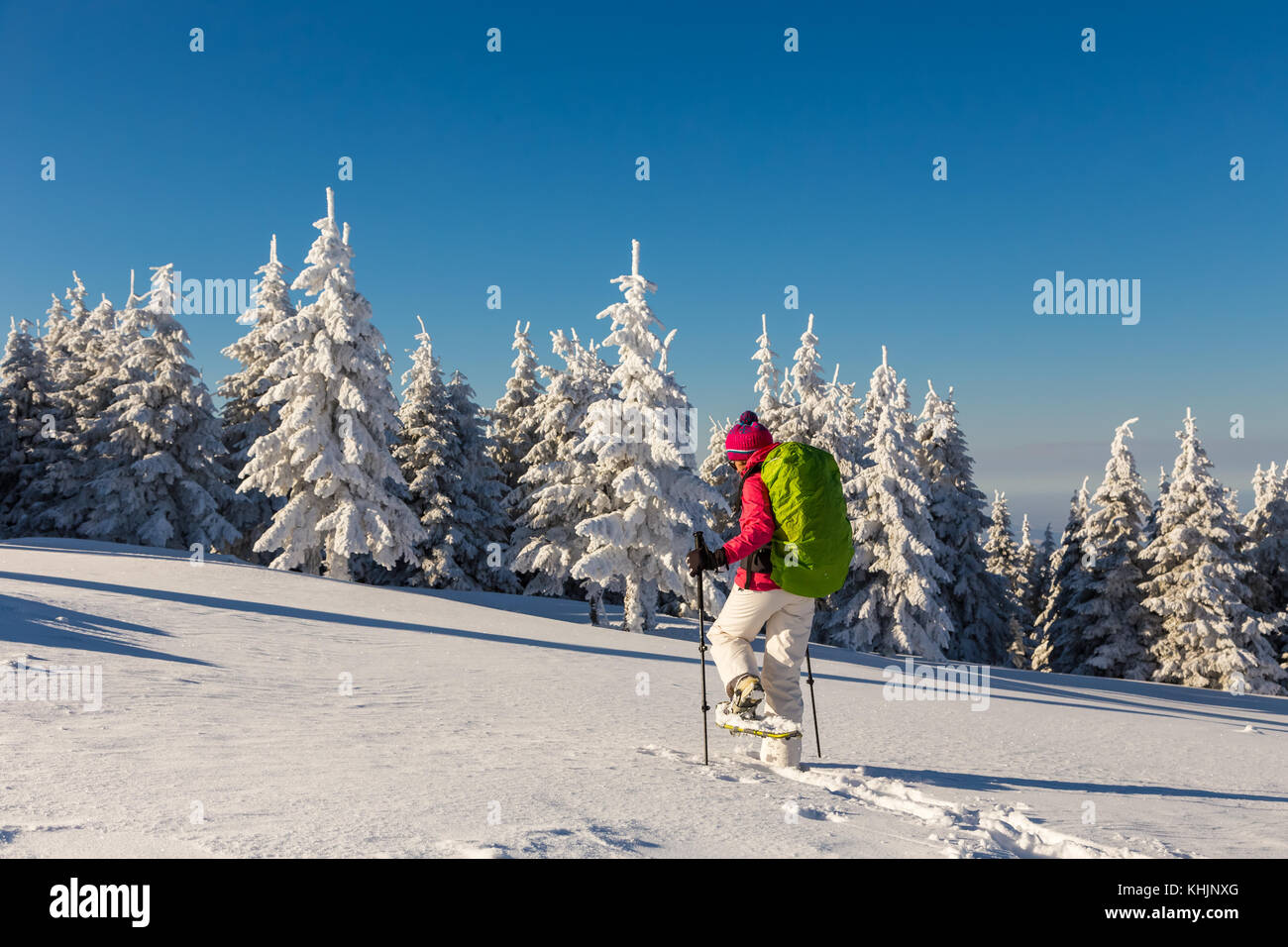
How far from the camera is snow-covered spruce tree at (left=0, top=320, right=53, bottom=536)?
36500 millimetres

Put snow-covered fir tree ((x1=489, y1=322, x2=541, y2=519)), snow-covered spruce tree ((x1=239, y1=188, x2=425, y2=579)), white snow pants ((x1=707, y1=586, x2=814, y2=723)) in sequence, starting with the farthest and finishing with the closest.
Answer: snow-covered fir tree ((x1=489, y1=322, x2=541, y2=519)), snow-covered spruce tree ((x1=239, y1=188, x2=425, y2=579)), white snow pants ((x1=707, y1=586, x2=814, y2=723))

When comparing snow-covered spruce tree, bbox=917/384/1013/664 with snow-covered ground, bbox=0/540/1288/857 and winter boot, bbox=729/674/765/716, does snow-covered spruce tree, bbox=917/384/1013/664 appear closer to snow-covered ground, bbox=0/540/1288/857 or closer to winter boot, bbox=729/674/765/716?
snow-covered ground, bbox=0/540/1288/857

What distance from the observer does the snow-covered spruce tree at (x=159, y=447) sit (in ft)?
102

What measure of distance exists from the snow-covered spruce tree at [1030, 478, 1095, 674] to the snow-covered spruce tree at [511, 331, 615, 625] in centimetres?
2250

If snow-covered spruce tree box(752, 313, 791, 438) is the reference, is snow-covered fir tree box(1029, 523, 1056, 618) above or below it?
below

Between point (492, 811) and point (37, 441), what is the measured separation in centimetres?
4333

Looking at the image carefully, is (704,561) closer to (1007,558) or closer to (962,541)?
(962,541)

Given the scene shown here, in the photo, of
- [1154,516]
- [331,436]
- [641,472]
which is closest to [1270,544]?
[1154,516]

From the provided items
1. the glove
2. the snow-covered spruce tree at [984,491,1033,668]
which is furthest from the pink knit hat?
the snow-covered spruce tree at [984,491,1033,668]

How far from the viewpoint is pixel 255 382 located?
115ft

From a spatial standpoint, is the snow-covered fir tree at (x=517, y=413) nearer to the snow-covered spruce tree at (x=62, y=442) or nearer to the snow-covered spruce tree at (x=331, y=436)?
the snow-covered spruce tree at (x=331, y=436)

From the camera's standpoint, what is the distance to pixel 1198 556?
1201 inches

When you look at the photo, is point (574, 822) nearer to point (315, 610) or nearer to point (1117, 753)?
point (1117, 753)
